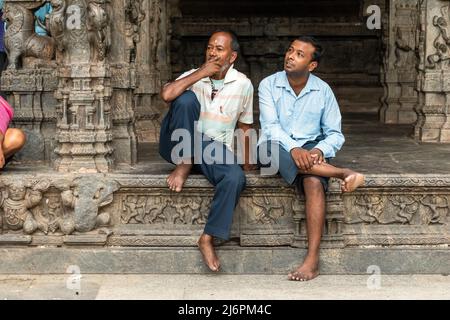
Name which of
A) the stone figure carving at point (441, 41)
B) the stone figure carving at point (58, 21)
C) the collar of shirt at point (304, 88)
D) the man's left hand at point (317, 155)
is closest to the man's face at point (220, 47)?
the collar of shirt at point (304, 88)

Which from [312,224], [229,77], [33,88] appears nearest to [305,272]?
[312,224]

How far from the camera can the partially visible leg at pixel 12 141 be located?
7.12 m

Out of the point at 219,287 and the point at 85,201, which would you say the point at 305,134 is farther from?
the point at 85,201

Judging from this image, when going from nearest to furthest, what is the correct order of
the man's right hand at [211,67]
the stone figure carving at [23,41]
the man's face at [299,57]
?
the man's right hand at [211,67] < the man's face at [299,57] < the stone figure carving at [23,41]

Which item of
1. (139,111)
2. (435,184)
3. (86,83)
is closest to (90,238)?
(86,83)

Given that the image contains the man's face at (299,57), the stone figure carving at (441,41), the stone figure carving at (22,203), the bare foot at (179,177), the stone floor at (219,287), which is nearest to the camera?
the stone floor at (219,287)

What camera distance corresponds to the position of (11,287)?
22.0 feet

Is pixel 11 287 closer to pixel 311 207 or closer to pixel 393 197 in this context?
pixel 311 207

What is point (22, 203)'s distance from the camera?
7.14 m

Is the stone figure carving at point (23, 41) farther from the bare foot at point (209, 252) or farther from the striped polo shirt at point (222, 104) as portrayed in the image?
the bare foot at point (209, 252)

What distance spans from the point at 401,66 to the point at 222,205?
21.0 feet

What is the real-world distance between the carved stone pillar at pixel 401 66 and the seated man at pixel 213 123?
563 centimetres

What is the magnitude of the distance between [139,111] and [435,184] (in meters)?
4.22

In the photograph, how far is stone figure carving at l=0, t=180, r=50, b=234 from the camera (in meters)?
7.10
